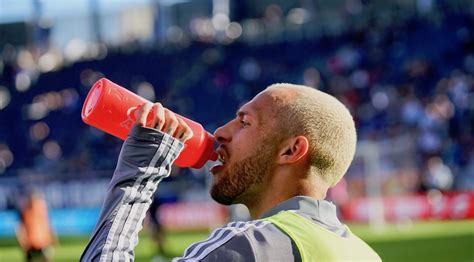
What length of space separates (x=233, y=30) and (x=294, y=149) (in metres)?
30.9

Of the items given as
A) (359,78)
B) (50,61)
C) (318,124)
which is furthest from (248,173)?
(50,61)

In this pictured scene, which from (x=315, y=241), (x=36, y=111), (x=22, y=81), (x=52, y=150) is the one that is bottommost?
(x=52, y=150)

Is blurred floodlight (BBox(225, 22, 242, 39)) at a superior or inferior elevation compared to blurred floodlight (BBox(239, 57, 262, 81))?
superior

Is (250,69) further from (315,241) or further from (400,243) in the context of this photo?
(315,241)

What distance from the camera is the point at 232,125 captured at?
2965 mm

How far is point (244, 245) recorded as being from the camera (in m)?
2.51

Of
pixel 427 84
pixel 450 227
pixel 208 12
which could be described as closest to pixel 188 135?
pixel 450 227

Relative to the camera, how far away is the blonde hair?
2844mm

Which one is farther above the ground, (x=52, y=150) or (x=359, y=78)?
(x=359, y=78)

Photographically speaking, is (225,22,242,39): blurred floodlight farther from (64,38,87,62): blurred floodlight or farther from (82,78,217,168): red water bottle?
(82,78,217,168): red water bottle

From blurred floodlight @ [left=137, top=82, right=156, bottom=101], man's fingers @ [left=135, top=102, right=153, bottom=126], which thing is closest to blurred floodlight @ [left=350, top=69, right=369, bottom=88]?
blurred floodlight @ [left=137, top=82, right=156, bottom=101]

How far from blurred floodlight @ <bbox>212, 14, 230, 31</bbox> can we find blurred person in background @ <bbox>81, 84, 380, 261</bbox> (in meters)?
31.2

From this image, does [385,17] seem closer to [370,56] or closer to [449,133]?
[370,56]

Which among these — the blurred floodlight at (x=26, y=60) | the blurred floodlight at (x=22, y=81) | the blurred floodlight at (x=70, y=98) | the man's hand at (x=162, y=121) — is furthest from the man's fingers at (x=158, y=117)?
the blurred floodlight at (x=26, y=60)
